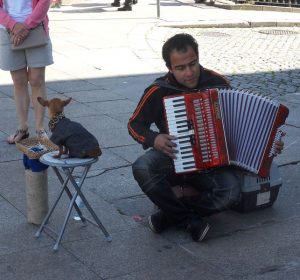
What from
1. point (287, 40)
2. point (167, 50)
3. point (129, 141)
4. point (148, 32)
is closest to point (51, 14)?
point (148, 32)

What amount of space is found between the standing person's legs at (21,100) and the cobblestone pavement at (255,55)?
339 cm

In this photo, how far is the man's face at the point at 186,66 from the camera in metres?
4.75

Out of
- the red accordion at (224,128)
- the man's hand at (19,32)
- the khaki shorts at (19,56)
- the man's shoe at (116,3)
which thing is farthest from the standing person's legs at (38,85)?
the man's shoe at (116,3)

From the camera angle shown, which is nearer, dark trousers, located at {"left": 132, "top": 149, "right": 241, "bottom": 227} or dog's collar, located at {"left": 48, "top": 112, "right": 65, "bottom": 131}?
dog's collar, located at {"left": 48, "top": 112, "right": 65, "bottom": 131}

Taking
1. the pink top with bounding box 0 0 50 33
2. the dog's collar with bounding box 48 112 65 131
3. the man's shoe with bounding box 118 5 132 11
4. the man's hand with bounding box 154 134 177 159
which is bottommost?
the man's shoe with bounding box 118 5 132 11

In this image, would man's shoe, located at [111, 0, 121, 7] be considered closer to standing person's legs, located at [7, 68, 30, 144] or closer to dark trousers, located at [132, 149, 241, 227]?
standing person's legs, located at [7, 68, 30, 144]

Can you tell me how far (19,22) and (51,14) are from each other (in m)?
8.95

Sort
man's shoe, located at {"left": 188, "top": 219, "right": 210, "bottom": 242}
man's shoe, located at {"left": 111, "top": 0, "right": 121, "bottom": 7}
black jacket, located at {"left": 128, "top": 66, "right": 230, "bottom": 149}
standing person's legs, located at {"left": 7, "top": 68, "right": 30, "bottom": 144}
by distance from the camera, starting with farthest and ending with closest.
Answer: man's shoe, located at {"left": 111, "top": 0, "right": 121, "bottom": 7} < standing person's legs, located at {"left": 7, "top": 68, "right": 30, "bottom": 144} < black jacket, located at {"left": 128, "top": 66, "right": 230, "bottom": 149} < man's shoe, located at {"left": 188, "top": 219, "right": 210, "bottom": 242}

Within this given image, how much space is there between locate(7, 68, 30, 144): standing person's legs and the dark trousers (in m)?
2.06

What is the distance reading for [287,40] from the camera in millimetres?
13141

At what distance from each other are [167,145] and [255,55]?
7.20 meters

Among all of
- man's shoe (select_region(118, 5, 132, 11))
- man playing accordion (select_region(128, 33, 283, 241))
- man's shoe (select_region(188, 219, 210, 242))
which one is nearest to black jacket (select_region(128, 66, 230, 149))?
man playing accordion (select_region(128, 33, 283, 241))

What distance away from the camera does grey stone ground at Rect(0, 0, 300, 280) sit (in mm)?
4340

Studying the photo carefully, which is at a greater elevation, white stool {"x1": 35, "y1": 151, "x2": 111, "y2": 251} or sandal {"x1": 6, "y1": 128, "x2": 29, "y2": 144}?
white stool {"x1": 35, "y1": 151, "x2": 111, "y2": 251}
